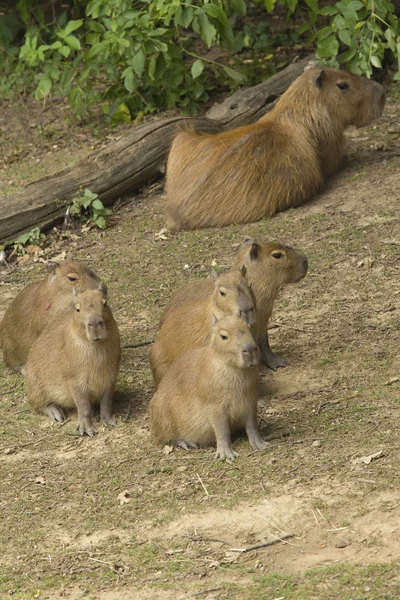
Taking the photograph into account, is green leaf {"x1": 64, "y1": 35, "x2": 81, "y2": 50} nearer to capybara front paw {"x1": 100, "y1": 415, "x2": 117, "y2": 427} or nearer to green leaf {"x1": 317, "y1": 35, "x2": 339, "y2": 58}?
green leaf {"x1": 317, "y1": 35, "x2": 339, "y2": 58}

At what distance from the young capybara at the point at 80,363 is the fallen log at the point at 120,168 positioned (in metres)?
2.64

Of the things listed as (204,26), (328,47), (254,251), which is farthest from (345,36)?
(254,251)

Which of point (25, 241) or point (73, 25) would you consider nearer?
point (25, 241)

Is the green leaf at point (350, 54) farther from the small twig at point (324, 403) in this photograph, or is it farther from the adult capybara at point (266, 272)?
the small twig at point (324, 403)

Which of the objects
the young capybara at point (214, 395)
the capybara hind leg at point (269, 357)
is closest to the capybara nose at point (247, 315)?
the young capybara at point (214, 395)

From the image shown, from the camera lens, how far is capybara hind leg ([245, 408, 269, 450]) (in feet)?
15.4

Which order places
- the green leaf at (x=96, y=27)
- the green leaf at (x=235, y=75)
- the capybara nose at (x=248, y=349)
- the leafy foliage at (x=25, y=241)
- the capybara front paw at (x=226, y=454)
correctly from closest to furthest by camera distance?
the capybara nose at (x=248, y=349) → the capybara front paw at (x=226, y=454) → the leafy foliage at (x=25, y=241) → the green leaf at (x=96, y=27) → the green leaf at (x=235, y=75)

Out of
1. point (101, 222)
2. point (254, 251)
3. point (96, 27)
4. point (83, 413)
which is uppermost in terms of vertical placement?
point (96, 27)

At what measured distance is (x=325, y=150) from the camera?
8.12 m

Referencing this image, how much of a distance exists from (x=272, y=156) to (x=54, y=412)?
10.5 ft

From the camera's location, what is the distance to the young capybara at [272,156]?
305 inches

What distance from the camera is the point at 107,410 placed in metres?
5.29

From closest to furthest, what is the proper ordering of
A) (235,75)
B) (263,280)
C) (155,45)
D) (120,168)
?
(263,280)
(120,168)
(155,45)
(235,75)

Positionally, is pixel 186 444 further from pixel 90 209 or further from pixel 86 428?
pixel 90 209
